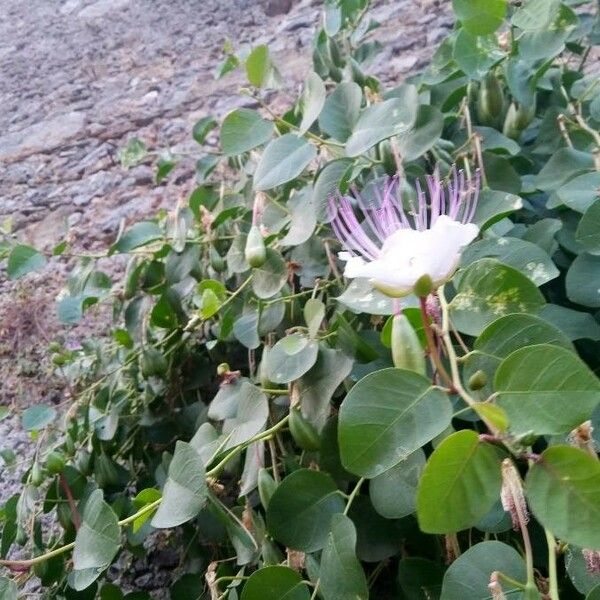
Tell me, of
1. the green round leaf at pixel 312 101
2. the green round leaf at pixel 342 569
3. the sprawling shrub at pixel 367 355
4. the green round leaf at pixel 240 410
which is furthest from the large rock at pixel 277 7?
the green round leaf at pixel 342 569

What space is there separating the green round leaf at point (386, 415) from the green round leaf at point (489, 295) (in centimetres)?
12

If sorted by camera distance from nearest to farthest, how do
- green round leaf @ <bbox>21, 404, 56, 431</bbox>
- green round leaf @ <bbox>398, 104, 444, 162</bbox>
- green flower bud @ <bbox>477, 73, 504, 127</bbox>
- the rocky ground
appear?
green round leaf @ <bbox>398, 104, 444, 162</bbox> < green flower bud @ <bbox>477, 73, 504, 127</bbox> < green round leaf @ <bbox>21, 404, 56, 431</bbox> < the rocky ground

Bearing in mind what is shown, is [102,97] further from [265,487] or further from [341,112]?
[265,487]

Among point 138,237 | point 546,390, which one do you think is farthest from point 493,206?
point 138,237

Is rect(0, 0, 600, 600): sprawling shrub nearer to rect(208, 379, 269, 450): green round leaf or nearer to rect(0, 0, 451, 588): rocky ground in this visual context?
rect(208, 379, 269, 450): green round leaf

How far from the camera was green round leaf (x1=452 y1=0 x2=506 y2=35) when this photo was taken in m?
0.79

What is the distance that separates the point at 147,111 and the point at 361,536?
1.92 meters

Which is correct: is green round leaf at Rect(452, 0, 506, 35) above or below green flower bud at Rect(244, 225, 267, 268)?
above

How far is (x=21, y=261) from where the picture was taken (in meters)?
1.03

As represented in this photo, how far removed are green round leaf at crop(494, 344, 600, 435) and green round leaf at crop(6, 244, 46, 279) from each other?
82cm

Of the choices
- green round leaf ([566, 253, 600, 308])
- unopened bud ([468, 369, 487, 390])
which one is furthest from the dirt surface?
unopened bud ([468, 369, 487, 390])

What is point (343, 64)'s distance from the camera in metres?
1.16

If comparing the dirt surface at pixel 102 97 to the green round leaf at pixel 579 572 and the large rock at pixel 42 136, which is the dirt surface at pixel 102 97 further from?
Answer: the green round leaf at pixel 579 572

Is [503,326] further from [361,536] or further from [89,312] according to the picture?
[89,312]
